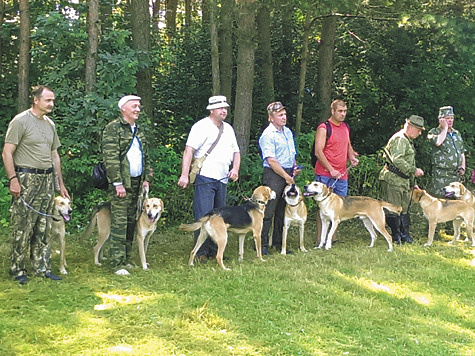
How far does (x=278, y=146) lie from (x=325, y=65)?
20.6 feet

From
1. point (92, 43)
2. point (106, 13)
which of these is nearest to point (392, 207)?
point (92, 43)

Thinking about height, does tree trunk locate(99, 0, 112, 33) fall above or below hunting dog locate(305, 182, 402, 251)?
above

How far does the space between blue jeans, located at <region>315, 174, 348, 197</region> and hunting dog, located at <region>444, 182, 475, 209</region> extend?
5.72 ft

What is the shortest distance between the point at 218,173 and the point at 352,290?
2.18 metres

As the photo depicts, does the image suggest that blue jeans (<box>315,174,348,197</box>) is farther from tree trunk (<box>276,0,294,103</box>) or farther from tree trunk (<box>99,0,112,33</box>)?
tree trunk (<box>276,0,294,103</box>)

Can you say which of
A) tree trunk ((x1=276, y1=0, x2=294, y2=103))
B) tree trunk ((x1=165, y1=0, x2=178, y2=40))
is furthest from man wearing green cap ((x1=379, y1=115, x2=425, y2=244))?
tree trunk ((x1=165, y1=0, x2=178, y2=40))

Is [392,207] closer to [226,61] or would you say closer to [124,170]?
[124,170]

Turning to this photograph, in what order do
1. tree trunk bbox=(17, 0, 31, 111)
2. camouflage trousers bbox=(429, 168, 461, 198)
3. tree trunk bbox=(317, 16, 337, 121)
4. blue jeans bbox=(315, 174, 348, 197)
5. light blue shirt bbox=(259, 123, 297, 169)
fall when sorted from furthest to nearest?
tree trunk bbox=(317, 16, 337, 121), tree trunk bbox=(17, 0, 31, 111), camouflage trousers bbox=(429, 168, 461, 198), blue jeans bbox=(315, 174, 348, 197), light blue shirt bbox=(259, 123, 297, 169)

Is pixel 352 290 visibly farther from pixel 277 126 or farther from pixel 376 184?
pixel 376 184

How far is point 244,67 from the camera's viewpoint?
982 cm

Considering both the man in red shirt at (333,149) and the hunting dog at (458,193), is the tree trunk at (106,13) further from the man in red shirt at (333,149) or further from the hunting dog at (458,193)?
the hunting dog at (458,193)

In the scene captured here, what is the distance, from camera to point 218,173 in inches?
269

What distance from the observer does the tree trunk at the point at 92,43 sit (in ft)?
28.9

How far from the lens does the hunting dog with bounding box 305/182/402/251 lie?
7.78 metres
